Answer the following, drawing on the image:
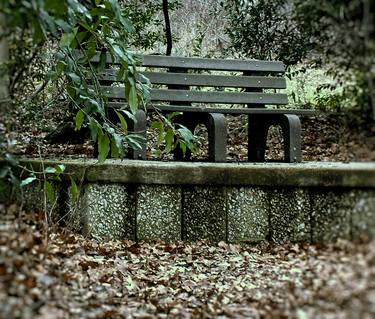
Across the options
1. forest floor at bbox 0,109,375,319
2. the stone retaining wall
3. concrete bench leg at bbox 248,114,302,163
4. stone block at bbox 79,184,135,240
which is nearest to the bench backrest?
concrete bench leg at bbox 248,114,302,163

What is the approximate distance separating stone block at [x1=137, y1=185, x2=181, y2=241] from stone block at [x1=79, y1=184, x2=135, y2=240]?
6 cm

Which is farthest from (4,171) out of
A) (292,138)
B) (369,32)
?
(292,138)

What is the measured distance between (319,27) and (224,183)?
91.0 inches

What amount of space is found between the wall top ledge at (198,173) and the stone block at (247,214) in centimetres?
7

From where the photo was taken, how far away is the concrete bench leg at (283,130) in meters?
4.39

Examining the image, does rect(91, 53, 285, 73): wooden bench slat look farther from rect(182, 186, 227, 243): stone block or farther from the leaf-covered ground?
the leaf-covered ground

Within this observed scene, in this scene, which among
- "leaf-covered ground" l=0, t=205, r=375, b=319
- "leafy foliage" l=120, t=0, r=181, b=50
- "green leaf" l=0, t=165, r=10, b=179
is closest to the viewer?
"leaf-covered ground" l=0, t=205, r=375, b=319

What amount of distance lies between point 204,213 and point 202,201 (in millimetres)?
83

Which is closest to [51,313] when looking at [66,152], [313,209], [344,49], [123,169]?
[344,49]

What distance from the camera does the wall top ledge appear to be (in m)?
3.88

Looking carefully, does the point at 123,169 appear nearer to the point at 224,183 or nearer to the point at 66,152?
the point at 224,183

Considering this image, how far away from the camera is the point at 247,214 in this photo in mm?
4062

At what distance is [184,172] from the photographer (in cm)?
393

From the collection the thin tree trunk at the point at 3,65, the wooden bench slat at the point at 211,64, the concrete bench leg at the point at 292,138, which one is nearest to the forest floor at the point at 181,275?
the thin tree trunk at the point at 3,65
